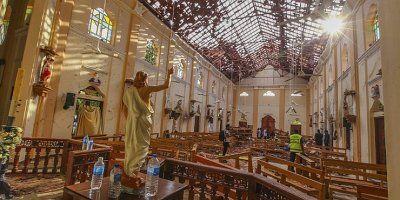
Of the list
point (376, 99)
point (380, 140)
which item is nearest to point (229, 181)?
point (376, 99)

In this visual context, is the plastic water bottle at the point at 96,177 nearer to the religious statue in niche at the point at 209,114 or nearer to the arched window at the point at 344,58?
the arched window at the point at 344,58

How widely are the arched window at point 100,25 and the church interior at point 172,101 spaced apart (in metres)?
0.06

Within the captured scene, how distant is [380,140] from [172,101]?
1154 centimetres

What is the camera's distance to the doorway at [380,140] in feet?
26.0

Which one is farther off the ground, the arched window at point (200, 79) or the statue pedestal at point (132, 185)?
the arched window at point (200, 79)

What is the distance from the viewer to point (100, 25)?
1027 cm

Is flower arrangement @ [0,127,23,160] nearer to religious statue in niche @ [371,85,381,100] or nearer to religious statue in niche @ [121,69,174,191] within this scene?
religious statue in niche @ [121,69,174,191]

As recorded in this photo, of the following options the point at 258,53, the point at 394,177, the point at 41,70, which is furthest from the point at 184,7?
the point at 258,53

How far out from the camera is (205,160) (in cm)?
446

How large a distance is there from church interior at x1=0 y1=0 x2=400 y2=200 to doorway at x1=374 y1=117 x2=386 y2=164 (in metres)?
0.05

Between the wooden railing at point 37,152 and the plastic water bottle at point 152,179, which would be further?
the wooden railing at point 37,152

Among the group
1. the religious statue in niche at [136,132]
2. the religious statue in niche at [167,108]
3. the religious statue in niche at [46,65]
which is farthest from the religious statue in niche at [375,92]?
the religious statue in niche at [46,65]

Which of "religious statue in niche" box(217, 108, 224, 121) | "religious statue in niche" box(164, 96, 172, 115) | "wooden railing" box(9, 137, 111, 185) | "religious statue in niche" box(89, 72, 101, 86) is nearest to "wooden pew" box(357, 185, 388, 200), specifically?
"wooden railing" box(9, 137, 111, 185)

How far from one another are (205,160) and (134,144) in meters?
2.36
